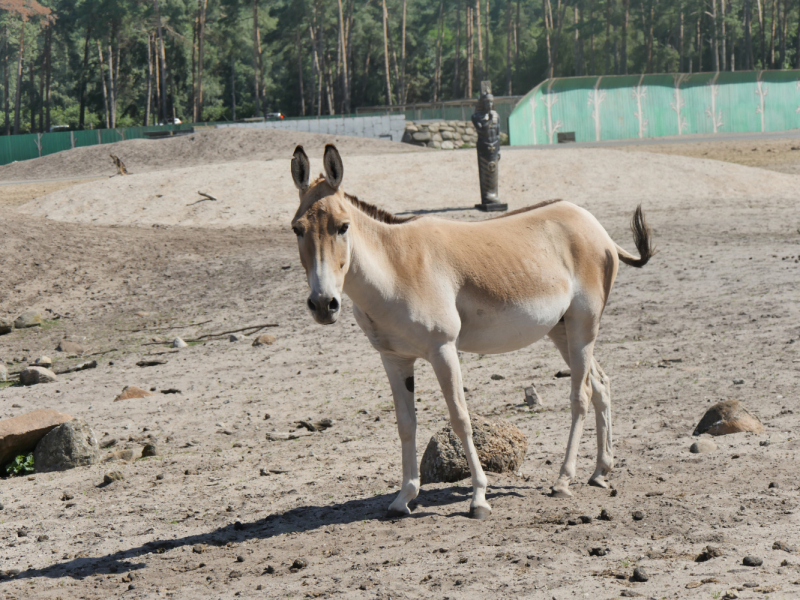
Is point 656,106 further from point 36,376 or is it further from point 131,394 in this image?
point 131,394

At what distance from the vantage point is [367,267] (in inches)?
197

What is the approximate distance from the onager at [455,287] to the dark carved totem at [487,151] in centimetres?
1548

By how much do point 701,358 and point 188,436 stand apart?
204 inches

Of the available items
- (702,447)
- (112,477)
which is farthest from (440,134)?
(702,447)

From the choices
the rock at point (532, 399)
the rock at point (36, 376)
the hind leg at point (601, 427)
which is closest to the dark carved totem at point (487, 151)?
the rock at point (36, 376)

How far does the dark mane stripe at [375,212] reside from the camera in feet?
17.2

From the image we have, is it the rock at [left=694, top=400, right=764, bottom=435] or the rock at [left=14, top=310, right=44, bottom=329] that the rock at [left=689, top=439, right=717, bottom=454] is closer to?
the rock at [left=694, top=400, right=764, bottom=435]

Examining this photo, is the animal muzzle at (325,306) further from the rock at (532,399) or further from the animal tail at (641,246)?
the rock at (532,399)

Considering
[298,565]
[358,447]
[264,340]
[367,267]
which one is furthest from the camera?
[264,340]

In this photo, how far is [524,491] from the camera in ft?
19.1

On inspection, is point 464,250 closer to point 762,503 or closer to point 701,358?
point 762,503

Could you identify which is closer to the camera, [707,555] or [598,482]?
[707,555]

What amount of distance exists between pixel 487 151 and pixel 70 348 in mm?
12242

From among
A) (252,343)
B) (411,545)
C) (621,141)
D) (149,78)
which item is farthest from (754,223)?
(149,78)
